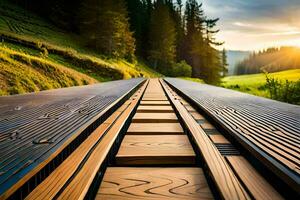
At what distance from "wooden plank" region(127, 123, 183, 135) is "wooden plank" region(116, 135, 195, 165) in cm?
18

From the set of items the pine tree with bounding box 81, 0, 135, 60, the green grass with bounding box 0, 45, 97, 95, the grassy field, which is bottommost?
the grassy field

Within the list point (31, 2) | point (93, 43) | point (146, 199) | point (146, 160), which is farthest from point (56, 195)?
point (31, 2)

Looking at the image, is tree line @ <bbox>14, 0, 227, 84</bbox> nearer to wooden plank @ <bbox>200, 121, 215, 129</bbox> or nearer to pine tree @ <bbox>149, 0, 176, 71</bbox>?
pine tree @ <bbox>149, 0, 176, 71</bbox>

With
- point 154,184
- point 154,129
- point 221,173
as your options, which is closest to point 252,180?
point 221,173

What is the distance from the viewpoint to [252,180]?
58.9 inches

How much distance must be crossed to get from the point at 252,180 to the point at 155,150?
0.98 m

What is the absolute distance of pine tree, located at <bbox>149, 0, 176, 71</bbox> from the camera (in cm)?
5131

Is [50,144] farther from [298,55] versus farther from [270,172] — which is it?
[298,55]

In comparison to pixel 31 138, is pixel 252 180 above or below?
below

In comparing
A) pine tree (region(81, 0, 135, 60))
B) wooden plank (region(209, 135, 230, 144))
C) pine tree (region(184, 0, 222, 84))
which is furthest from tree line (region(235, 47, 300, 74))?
wooden plank (region(209, 135, 230, 144))

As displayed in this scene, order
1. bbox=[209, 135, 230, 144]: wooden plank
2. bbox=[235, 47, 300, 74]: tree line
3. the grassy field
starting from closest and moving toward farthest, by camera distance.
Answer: bbox=[209, 135, 230, 144]: wooden plank, the grassy field, bbox=[235, 47, 300, 74]: tree line

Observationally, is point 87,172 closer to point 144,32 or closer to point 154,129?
point 154,129

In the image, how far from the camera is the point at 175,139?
8.85ft

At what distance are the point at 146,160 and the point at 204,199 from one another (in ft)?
2.39
